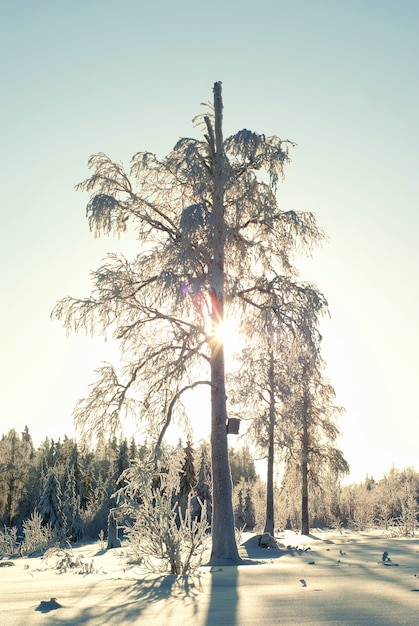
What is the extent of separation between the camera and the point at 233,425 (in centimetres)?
1152

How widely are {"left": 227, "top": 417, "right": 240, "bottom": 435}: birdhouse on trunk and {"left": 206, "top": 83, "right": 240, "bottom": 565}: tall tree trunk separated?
0.37 ft

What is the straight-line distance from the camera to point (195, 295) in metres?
11.0

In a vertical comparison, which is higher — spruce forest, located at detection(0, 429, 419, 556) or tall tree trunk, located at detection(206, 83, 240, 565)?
tall tree trunk, located at detection(206, 83, 240, 565)

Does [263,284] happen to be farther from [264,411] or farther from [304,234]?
[264,411]

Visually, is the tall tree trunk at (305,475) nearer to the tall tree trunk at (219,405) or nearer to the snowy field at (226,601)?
the tall tree trunk at (219,405)

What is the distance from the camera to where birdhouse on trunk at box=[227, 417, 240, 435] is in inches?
452

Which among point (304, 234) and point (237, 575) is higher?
point (304, 234)

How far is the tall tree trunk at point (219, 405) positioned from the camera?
35.8 feet

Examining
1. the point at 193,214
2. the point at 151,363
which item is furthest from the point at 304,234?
the point at 151,363

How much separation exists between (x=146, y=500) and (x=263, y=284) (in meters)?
6.06

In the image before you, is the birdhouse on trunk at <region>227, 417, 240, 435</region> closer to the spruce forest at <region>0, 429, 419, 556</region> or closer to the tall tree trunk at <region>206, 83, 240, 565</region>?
the tall tree trunk at <region>206, 83, 240, 565</region>

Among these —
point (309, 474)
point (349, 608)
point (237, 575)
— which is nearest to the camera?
point (349, 608)

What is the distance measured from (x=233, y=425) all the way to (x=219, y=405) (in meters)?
0.51

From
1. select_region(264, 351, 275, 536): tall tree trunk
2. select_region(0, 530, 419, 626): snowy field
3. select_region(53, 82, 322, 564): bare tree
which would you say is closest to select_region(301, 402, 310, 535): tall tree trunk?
select_region(264, 351, 275, 536): tall tree trunk
